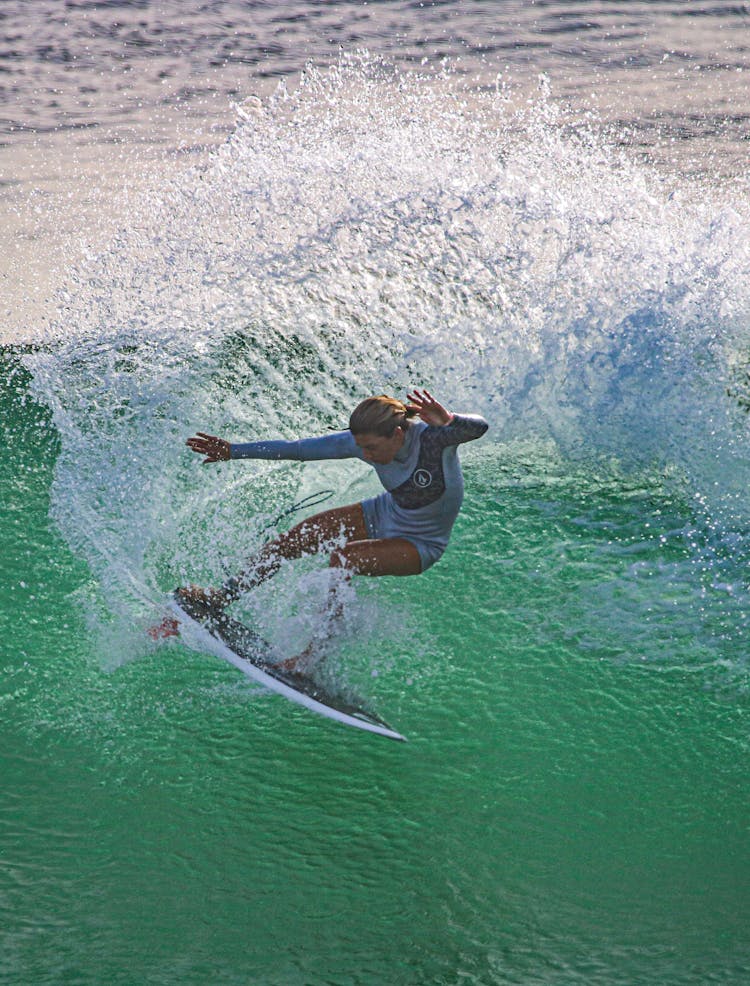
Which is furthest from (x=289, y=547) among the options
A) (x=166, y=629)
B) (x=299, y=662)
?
(x=166, y=629)

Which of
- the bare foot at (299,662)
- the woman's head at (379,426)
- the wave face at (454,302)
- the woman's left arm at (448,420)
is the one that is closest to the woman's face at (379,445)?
the woman's head at (379,426)

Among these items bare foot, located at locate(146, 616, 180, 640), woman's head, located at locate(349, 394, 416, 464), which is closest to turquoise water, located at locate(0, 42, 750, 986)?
bare foot, located at locate(146, 616, 180, 640)

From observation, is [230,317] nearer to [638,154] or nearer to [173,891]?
[173,891]

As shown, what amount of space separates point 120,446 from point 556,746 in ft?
12.4

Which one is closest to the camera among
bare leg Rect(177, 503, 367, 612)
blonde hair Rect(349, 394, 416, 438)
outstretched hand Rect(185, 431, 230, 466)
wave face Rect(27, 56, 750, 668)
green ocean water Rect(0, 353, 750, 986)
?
green ocean water Rect(0, 353, 750, 986)

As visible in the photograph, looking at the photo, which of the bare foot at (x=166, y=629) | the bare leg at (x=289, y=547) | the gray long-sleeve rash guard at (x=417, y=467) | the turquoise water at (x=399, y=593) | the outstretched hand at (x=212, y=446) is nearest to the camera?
the turquoise water at (x=399, y=593)

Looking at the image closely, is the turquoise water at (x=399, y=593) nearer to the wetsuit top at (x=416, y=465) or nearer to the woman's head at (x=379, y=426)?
the wetsuit top at (x=416, y=465)

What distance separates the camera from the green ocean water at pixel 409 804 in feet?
13.9

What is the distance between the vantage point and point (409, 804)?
5.00 metres

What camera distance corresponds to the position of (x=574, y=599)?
6445 millimetres

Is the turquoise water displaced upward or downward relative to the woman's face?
downward

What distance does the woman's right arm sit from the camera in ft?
16.2

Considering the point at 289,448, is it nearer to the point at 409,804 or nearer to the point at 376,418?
the point at 376,418

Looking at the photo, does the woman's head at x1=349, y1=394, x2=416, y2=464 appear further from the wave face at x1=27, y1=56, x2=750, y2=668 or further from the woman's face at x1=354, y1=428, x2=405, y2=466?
the wave face at x1=27, y1=56, x2=750, y2=668
